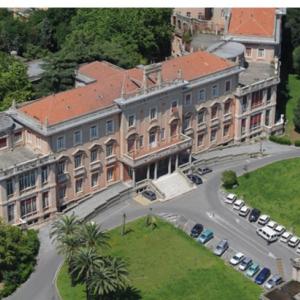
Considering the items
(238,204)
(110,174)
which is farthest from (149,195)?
(238,204)

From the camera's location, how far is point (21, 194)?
277ft

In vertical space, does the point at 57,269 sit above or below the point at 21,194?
below

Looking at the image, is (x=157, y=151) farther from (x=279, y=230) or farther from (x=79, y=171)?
(x=279, y=230)

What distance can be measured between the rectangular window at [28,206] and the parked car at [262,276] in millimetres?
32039

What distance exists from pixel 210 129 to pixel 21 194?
38.7 m

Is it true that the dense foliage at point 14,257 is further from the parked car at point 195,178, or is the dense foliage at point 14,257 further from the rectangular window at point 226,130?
the rectangular window at point 226,130

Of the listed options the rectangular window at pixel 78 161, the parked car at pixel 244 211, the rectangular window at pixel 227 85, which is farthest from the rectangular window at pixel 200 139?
the rectangular window at pixel 78 161

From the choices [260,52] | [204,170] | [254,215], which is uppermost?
[260,52]

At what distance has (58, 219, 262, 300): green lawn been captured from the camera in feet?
244

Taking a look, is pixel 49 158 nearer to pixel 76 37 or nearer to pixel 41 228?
pixel 41 228

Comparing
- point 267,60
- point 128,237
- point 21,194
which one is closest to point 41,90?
point 21,194

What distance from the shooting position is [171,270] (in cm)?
7875

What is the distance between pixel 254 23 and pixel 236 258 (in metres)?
56.8

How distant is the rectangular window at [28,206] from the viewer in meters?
85.4
